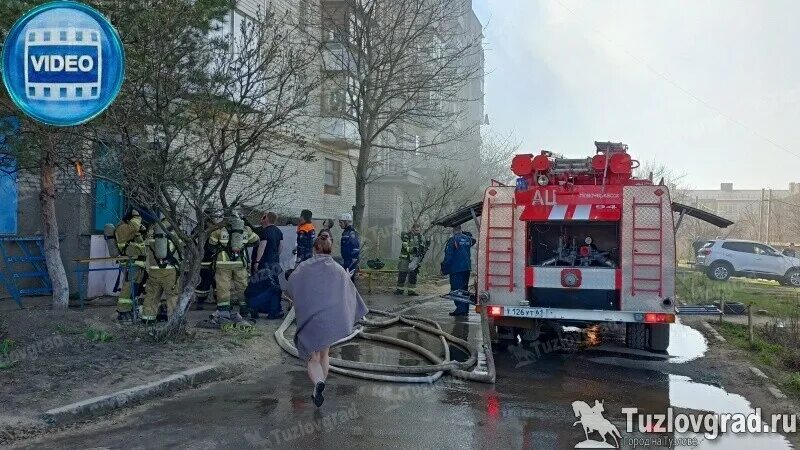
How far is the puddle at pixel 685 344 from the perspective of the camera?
32.9 feet

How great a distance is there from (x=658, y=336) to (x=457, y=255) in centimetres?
470

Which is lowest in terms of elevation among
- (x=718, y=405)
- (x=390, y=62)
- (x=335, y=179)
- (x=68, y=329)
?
(x=718, y=405)

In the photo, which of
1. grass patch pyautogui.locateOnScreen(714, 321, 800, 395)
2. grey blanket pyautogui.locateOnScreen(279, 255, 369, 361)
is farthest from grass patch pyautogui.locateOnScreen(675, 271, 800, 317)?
grey blanket pyautogui.locateOnScreen(279, 255, 369, 361)

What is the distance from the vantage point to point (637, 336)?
9.97 m

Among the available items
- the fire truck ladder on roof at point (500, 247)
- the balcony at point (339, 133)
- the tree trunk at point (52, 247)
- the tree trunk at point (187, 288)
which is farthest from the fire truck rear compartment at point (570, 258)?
the balcony at point (339, 133)

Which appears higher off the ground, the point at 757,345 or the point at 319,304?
the point at 319,304

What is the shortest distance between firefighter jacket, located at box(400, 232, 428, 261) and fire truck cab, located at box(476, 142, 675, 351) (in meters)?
6.97

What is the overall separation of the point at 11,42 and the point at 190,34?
2022mm

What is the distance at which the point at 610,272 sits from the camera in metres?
9.05

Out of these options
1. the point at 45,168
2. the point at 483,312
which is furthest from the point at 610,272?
the point at 45,168

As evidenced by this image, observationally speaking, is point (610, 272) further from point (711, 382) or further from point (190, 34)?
point (190, 34)

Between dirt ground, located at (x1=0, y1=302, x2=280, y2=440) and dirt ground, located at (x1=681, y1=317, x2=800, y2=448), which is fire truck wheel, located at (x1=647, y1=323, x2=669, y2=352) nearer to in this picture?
dirt ground, located at (x1=681, y1=317, x2=800, y2=448)

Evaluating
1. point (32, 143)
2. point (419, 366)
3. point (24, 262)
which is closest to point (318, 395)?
→ point (419, 366)

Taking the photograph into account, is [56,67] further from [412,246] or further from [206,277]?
[412,246]
